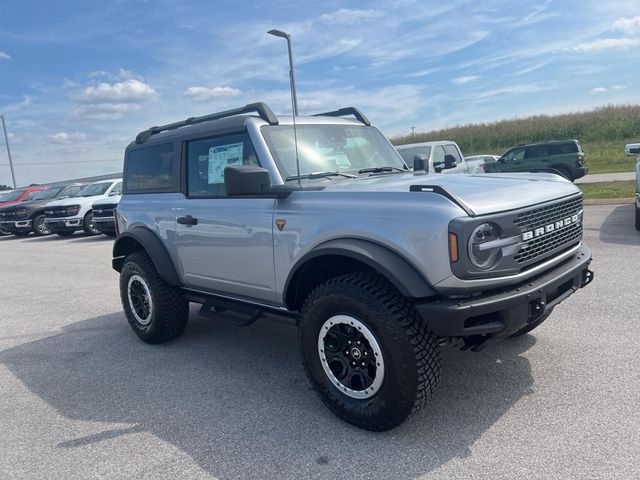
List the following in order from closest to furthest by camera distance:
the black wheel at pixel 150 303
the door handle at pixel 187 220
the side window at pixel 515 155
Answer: the door handle at pixel 187 220 < the black wheel at pixel 150 303 < the side window at pixel 515 155

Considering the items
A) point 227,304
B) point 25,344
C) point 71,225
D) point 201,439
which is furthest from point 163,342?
point 71,225

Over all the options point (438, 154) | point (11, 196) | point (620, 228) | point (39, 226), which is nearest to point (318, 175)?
point (620, 228)

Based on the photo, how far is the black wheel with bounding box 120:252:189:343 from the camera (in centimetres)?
509

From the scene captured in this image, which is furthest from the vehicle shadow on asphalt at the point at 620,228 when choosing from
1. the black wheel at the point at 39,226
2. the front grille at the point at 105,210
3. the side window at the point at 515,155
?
the black wheel at the point at 39,226

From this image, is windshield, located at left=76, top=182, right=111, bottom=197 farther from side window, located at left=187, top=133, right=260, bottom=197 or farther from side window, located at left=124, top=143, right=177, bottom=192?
side window, located at left=187, top=133, right=260, bottom=197

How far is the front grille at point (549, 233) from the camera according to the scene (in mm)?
3206

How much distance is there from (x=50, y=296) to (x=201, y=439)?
5804 millimetres

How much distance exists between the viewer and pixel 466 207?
9.83ft

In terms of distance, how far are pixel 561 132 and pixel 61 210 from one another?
33.1 meters

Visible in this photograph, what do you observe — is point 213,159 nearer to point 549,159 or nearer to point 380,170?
point 380,170

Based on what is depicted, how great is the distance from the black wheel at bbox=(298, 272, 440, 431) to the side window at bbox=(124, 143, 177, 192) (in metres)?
2.29

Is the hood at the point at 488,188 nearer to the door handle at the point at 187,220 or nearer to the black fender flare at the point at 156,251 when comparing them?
the door handle at the point at 187,220

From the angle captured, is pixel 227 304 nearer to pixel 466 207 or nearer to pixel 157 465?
pixel 157 465

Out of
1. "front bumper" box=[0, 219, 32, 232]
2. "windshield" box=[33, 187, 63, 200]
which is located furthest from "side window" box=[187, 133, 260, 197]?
"windshield" box=[33, 187, 63, 200]
